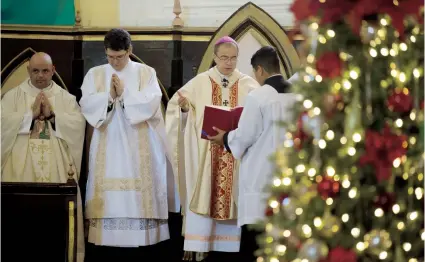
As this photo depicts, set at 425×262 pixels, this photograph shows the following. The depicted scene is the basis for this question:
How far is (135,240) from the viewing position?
6996 millimetres

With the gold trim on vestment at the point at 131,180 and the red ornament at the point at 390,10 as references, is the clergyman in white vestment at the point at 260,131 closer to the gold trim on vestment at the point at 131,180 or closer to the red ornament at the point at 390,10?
the gold trim on vestment at the point at 131,180

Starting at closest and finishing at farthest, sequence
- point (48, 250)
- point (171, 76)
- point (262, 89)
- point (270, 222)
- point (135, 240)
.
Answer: point (270, 222) → point (262, 89) → point (48, 250) → point (135, 240) → point (171, 76)

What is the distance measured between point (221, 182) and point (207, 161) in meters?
0.20

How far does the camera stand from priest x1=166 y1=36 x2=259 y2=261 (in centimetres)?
690

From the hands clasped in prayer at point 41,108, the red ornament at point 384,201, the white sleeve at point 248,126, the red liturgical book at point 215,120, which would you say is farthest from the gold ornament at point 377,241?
the hands clasped in prayer at point 41,108

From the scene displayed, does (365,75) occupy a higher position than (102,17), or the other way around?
(102,17)

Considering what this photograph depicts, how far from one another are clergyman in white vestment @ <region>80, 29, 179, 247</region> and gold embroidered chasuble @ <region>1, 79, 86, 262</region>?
179 millimetres

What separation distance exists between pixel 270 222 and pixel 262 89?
1899mm

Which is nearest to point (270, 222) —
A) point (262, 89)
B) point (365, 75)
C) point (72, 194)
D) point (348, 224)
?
point (348, 224)

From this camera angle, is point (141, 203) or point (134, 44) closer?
point (141, 203)

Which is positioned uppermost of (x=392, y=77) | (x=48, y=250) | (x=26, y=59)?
(x=26, y=59)

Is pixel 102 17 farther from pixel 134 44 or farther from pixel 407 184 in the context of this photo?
pixel 407 184

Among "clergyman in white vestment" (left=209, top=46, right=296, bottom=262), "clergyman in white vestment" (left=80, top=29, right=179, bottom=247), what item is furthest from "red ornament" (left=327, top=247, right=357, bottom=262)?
"clergyman in white vestment" (left=80, top=29, right=179, bottom=247)

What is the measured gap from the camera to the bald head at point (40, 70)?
723 cm
